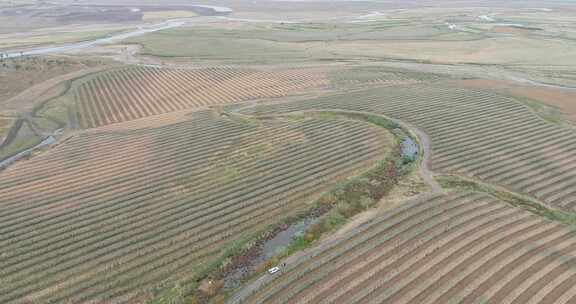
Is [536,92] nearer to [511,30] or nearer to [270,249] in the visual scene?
[270,249]

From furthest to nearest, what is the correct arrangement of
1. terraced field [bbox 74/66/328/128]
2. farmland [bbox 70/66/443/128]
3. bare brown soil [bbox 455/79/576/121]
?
1. farmland [bbox 70/66/443/128]
2. terraced field [bbox 74/66/328/128]
3. bare brown soil [bbox 455/79/576/121]

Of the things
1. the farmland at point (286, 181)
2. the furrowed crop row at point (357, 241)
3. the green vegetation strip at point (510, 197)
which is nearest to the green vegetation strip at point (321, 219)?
the farmland at point (286, 181)

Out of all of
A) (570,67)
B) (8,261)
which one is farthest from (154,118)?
(570,67)

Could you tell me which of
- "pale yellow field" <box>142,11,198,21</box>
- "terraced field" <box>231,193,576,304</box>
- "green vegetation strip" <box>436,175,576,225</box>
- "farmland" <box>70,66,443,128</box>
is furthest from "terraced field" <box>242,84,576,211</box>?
"pale yellow field" <box>142,11,198,21</box>

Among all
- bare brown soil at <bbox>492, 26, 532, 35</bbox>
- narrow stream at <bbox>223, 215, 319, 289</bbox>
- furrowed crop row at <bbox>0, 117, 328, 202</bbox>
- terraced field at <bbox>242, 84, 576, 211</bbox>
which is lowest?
narrow stream at <bbox>223, 215, 319, 289</bbox>

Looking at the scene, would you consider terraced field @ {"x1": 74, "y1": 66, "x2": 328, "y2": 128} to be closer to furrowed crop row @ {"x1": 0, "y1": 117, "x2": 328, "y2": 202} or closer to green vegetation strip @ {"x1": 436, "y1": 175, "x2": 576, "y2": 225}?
furrowed crop row @ {"x1": 0, "y1": 117, "x2": 328, "y2": 202}
